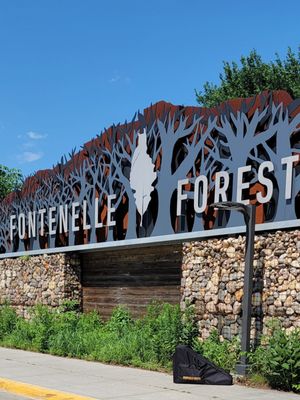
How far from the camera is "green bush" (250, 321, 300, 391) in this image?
8.95 metres

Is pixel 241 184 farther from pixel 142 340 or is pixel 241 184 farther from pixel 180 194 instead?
pixel 142 340

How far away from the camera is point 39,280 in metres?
18.4

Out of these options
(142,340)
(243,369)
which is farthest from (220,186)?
(243,369)

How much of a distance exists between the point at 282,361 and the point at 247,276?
1.70 metres

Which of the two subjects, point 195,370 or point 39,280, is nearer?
point 195,370

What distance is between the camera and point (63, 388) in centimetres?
941

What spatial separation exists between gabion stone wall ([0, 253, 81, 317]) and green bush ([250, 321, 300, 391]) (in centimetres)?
853

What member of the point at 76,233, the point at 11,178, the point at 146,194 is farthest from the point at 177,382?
the point at 11,178

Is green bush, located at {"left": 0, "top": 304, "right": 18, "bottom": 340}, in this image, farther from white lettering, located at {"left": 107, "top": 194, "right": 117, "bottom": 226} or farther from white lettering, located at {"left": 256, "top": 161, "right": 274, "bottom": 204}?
white lettering, located at {"left": 256, "top": 161, "right": 274, "bottom": 204}

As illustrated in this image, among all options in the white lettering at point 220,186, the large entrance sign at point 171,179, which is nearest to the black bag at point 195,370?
the large entrance sign at point 171,179

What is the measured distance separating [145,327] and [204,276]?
83.6 inches

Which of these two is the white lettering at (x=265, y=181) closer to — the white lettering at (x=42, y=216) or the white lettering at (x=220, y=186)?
the white lettering at (x=220, y=186)

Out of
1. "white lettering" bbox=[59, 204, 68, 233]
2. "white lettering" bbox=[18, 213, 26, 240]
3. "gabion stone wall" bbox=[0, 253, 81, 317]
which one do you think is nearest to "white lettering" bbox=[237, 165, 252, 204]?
"gabion stone wall" bbox=[0, 253, 81, 317]

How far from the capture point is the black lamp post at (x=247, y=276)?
10047 mm
